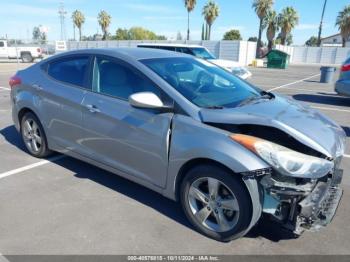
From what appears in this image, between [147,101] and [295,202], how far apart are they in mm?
1541

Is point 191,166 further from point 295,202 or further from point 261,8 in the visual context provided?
point 261,8

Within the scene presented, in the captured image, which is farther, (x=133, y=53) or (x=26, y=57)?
(x=26, y=57)

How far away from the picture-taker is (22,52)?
93.0ft

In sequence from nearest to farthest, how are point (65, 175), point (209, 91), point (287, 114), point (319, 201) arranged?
point (319, 201) < point (287, 114) < point (209, 91) < point (65, 175)

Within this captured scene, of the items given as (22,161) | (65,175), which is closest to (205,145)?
(65,175)

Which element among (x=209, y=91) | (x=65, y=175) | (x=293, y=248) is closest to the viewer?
(x=293, y=248)

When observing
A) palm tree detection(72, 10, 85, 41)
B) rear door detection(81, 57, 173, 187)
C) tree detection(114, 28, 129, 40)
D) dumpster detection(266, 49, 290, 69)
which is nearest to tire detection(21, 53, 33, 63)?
dumpster detection(266, 49, 290, 69)

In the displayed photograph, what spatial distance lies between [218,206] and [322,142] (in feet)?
3.47

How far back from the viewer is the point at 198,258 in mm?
2799

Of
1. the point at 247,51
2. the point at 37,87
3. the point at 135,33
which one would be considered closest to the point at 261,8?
the point at 247,51

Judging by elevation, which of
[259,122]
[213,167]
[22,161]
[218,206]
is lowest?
[22,161]

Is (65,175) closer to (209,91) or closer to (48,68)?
(48,68)

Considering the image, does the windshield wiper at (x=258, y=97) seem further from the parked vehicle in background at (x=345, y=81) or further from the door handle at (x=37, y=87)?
the parked vehicle in background at (x=345, y=81)

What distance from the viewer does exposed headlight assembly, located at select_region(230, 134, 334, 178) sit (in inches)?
103
